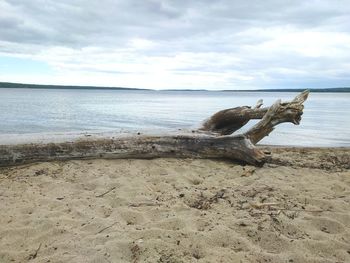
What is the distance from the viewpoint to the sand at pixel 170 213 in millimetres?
3770

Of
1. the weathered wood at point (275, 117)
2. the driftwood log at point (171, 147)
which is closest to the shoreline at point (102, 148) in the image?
the driftwood log at point (171, 147)

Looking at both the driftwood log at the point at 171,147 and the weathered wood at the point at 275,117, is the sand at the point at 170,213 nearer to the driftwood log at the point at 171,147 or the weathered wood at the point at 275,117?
the driftwood log at the point at 171,147

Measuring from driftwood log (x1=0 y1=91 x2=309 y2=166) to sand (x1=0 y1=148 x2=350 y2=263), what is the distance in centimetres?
25

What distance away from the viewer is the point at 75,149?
24.4 ft

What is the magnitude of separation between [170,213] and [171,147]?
3.18m

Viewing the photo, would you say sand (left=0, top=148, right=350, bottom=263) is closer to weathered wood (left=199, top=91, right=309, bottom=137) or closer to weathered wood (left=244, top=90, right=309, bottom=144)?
weathered wood (left=244, top=90, right=309, bottom=144)

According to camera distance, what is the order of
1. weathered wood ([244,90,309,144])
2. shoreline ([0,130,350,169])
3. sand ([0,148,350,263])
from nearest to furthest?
1. sand ([0,148,350,263])
2. shoreline ([0,130,350,169])
3. weathered wood ([244,90,309,144])

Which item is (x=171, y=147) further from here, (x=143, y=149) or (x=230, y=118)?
(x=230, y=118)

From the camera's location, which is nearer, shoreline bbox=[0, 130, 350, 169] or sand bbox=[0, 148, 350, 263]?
sand bbox=[0, 148, 350, 263]

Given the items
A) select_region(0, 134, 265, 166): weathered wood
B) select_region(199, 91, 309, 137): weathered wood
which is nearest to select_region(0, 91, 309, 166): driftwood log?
select_region(0, 134, 265, 166): weathered wood

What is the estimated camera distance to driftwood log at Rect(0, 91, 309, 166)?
7.21 meters

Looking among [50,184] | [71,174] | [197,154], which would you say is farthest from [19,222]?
[197,154]

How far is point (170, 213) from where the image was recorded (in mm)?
4715

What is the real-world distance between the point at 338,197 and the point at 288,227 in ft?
5.39
